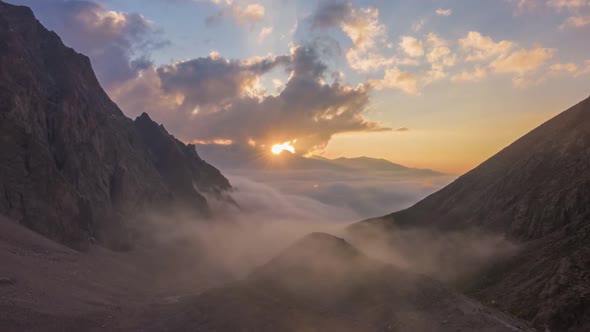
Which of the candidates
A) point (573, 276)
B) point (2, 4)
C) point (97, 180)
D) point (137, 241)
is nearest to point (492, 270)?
point (573, 276)

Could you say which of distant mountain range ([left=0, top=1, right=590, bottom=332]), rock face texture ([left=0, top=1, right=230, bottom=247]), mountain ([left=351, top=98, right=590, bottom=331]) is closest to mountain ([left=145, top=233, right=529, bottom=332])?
distant mountain range ([left=0, top=1, right=590, bottom=332])

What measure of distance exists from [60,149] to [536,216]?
139 metres

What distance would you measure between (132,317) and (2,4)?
138345 millimetres

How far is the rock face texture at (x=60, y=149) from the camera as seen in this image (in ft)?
358

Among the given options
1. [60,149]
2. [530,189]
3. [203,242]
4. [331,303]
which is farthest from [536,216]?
[60,149]

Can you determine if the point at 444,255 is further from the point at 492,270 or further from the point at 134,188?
the point at 134,188

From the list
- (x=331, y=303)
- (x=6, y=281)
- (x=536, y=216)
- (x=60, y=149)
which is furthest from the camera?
(x=60, y=149)

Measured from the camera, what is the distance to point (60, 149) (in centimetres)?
13112

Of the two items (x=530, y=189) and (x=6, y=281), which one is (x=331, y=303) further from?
(x=530, y=189)

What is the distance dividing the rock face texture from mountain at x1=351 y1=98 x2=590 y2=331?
103915 mm

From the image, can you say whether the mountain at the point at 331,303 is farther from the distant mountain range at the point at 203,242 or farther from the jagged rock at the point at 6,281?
the jagged rock at the point at 6,281

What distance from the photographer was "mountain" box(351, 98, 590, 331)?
203 ft

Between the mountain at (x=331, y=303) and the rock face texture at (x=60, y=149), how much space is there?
201 feet

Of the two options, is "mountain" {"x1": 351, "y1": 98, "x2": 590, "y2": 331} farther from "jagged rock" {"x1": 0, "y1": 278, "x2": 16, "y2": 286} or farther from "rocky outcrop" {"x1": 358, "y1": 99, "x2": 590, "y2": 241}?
"jagged rock" {"x1": 0, "y1": 278, "x2": 16, "y2": 286}
